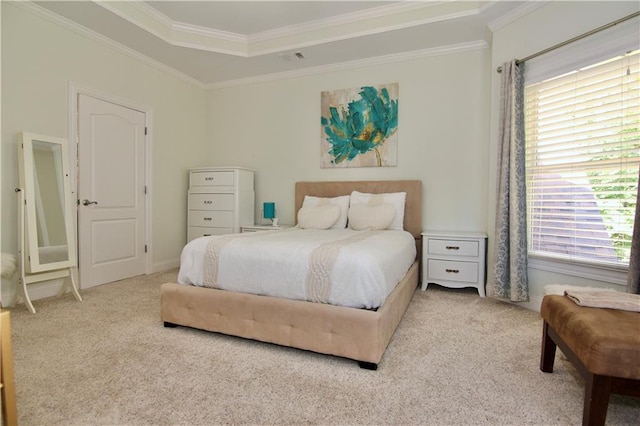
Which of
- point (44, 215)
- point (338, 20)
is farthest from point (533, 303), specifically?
point (44, 215)

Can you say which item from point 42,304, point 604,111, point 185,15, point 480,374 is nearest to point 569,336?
point 480,374

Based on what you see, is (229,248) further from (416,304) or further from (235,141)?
(235,141)

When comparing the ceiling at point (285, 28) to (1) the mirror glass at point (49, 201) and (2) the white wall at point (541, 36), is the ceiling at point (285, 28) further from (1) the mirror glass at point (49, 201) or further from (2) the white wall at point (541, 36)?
(1) the mirror glass at point (49, 201)

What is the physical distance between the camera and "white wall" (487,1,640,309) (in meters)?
2.38

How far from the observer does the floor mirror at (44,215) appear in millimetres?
2748

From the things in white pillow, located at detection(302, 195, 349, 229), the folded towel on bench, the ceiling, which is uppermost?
the ceiling

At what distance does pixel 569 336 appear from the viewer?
1.44 meters

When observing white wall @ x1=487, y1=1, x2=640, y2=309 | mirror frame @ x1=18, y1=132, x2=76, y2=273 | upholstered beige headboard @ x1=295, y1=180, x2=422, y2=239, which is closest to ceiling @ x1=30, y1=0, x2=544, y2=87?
white wall @ x1=487, y1=1, x2=640, y2=309

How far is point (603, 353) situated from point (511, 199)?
6.11ft

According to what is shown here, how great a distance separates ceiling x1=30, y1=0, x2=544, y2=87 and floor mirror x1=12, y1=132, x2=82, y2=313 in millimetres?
1265

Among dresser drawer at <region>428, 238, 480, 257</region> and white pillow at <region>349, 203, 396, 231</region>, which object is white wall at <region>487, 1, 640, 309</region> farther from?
white pillow at <region>349, 203, 396, 231</region>

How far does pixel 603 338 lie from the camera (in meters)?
1.24

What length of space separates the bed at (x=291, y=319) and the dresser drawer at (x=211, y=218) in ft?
6.57

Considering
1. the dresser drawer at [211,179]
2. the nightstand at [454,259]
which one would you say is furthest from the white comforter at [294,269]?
the dresser drawer at [211,179]
